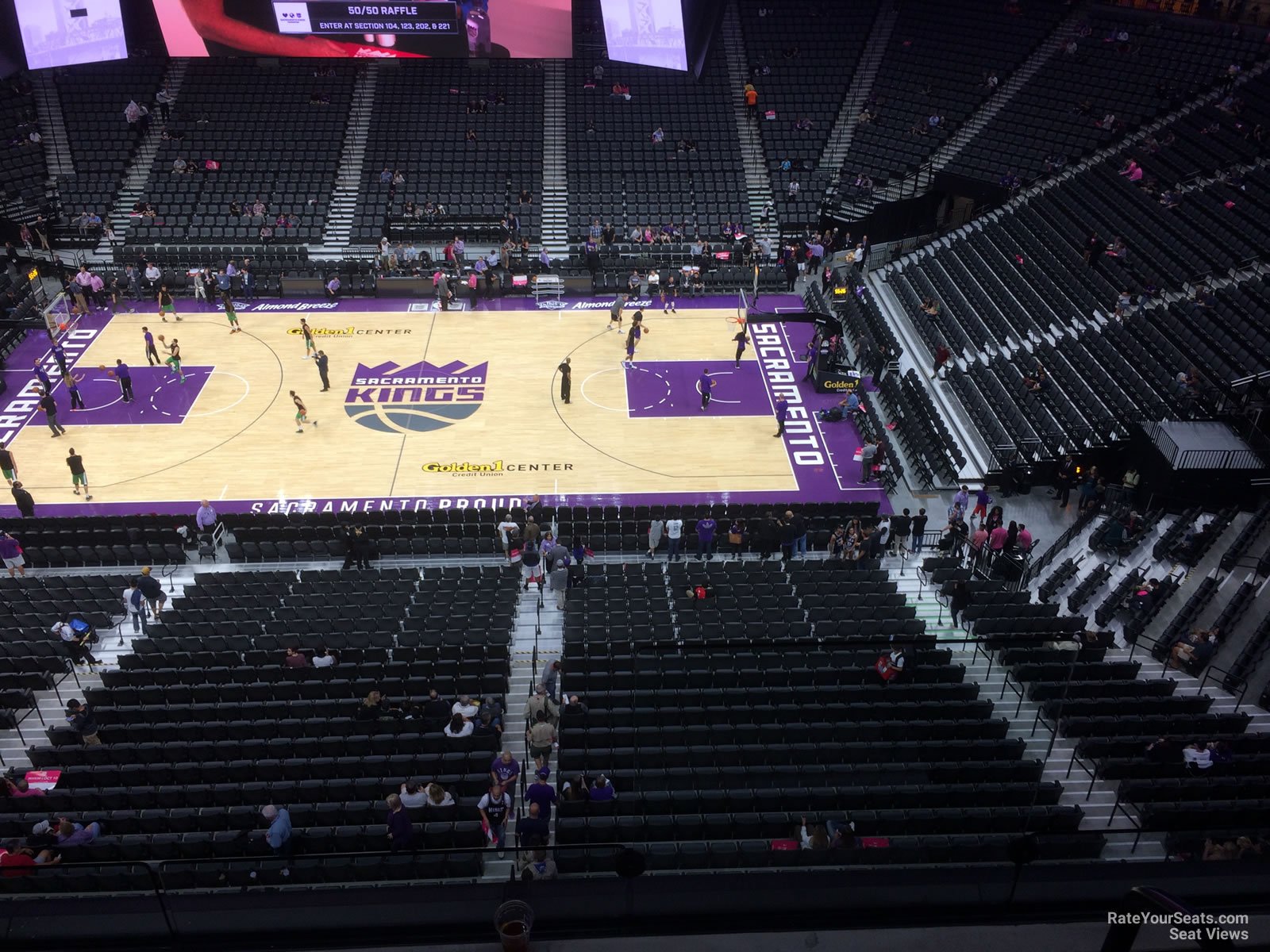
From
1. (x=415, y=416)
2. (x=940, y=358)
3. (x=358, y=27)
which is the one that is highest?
(x=358, y=27)

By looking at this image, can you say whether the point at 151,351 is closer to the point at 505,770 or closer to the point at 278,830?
the point at 278,830

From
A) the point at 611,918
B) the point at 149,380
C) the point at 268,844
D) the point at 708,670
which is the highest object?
the point at 611,918

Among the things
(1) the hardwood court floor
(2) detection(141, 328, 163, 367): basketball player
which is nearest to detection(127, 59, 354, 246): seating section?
(1) the hardwood court floor

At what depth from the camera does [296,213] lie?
39500 mm

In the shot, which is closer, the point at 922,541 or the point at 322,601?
the point at 322,601

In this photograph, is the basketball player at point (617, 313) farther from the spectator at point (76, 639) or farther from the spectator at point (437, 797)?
the spectator at point (437, 797)

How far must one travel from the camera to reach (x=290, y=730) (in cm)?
1469

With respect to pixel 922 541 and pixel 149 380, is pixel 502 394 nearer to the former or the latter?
pixel 149 380

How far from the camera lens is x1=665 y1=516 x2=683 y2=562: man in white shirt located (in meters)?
21.8

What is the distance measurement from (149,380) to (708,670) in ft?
74.7

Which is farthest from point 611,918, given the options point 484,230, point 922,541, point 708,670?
point 484,230

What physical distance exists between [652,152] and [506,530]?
2693 centimetres

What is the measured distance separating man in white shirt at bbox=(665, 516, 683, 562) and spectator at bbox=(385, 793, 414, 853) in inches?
435

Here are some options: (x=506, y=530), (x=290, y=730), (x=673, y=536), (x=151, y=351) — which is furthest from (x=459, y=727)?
(x=151, y=351)
